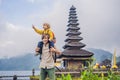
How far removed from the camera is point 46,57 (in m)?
9.22

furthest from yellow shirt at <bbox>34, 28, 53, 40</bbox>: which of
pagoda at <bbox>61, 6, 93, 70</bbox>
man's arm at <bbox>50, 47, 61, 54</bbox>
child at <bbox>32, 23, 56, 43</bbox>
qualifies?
pagoda at <bbox>61, 6, 93, 70</bbox>

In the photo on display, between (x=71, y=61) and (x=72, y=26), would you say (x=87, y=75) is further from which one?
(x=72, y=26)

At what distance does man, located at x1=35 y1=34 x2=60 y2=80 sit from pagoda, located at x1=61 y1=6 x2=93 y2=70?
41.4 metres

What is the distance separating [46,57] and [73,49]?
47.3m

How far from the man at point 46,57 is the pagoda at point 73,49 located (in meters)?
41.4

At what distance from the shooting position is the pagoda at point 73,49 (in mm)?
53812

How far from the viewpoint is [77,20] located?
63.8 m

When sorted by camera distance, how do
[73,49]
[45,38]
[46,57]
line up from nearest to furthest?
[45,38], [46,57], [73,49]

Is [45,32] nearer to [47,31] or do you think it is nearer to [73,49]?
[47,31]

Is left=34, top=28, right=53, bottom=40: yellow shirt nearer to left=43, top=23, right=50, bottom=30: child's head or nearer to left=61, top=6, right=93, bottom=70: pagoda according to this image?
left=43, top=23, right=50, bottom=30: child's head

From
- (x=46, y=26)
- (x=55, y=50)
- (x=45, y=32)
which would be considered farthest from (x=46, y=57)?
(x=46, y=26)

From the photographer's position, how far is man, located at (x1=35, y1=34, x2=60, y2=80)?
910 centimetres

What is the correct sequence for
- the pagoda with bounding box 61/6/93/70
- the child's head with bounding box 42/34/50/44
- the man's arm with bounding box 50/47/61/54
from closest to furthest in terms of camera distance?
the man's arm with bounding box 50/47/61/54
the child's head with bounding box 42/34/50/44
the pagoda with bounding box 61/6/93/70

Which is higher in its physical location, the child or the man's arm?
the child
